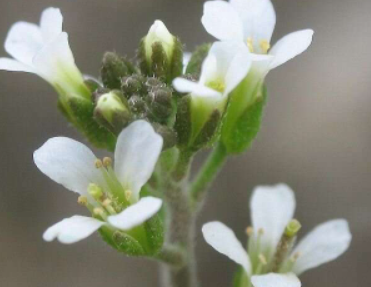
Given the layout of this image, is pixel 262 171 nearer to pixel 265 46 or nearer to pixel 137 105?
pixel 265 46

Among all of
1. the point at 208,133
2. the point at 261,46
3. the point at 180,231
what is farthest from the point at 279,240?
the point at 261,46

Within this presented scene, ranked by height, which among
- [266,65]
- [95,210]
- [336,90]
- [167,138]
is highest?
[336,90]

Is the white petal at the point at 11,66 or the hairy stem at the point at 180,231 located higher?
the white petal at the point at 11,66

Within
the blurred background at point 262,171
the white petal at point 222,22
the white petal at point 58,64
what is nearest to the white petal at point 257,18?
the white petal at point 222,22

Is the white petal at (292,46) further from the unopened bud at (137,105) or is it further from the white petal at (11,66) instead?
the white petal at (11,66)

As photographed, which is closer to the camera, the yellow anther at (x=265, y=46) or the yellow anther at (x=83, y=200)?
the yellow anther at (x=83, y=200)

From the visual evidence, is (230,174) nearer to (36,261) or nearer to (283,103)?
(283,103)

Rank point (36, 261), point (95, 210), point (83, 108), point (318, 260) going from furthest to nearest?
point (36, 261) < point (318, 260) < point (83, 108) < point (95, 210)

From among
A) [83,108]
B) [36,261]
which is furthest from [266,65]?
[36,261]
